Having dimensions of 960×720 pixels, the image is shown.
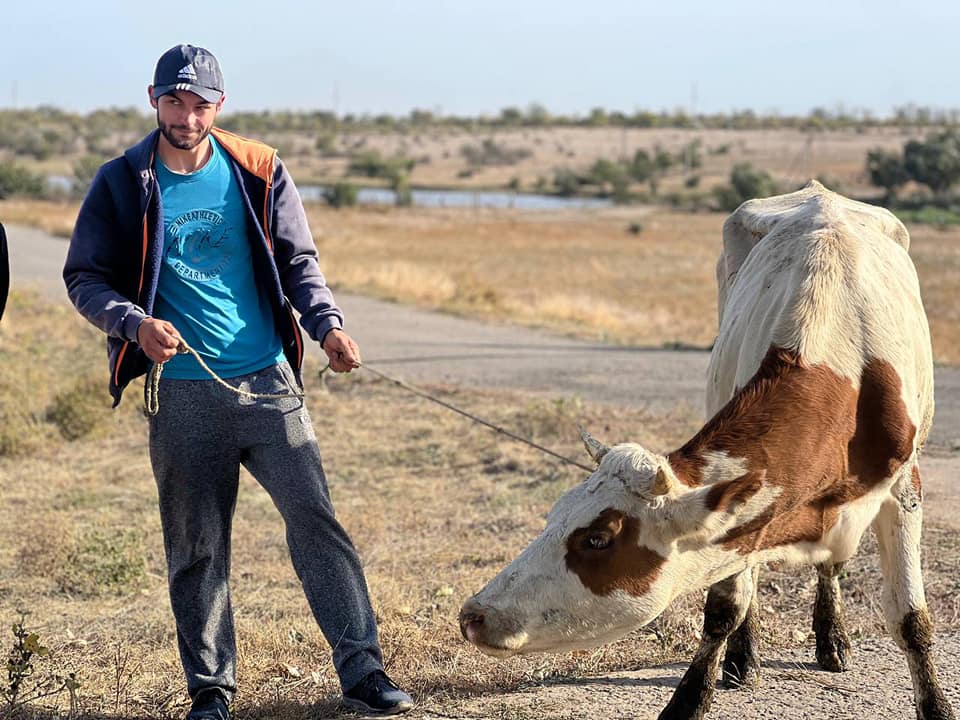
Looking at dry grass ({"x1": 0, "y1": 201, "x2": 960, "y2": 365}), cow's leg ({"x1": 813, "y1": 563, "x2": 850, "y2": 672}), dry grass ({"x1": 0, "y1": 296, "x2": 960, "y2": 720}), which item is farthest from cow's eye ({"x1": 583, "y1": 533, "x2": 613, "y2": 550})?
dry grass ({"x1": 0, "y1": 201, "x2": 960, "y2": 365})

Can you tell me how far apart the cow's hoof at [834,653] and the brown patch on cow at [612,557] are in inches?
71.7

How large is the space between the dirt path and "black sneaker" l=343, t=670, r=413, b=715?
20cm

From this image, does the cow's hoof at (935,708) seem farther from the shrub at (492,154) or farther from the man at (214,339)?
the shrub at (492,154)

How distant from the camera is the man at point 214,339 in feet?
14.0

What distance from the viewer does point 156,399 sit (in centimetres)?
434

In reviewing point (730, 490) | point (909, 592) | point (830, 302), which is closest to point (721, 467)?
point (730, 490)

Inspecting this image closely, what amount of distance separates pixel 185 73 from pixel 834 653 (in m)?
3.42

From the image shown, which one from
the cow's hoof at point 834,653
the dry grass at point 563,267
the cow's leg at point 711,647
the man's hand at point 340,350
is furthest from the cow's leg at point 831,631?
the dry grass at point 563,267

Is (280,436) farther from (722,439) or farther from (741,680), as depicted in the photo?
(741,680)

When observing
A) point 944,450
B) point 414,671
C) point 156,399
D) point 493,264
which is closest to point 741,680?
point 414,671

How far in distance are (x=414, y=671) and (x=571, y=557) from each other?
5.42 feet

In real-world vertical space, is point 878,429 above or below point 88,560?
above

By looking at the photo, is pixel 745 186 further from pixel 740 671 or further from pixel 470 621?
pixel 470 621

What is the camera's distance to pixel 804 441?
159 inches
